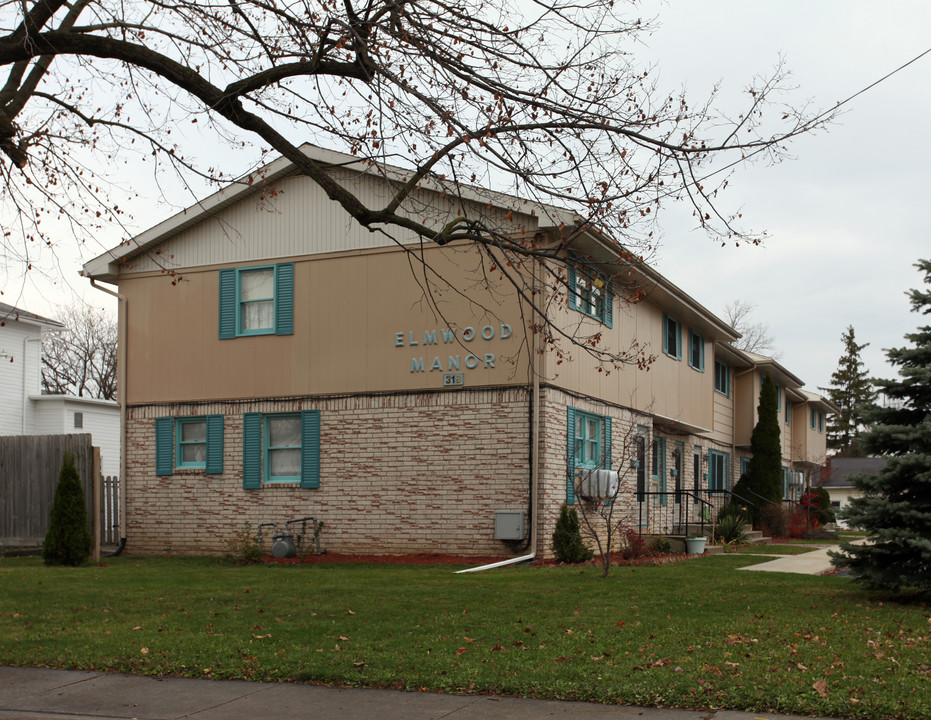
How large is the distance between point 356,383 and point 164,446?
176 inches

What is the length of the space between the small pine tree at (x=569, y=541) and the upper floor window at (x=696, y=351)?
999 cm

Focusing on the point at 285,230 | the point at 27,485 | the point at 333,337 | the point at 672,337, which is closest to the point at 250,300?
the point at 285,230

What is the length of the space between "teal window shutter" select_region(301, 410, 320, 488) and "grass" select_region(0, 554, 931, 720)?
5204 mm

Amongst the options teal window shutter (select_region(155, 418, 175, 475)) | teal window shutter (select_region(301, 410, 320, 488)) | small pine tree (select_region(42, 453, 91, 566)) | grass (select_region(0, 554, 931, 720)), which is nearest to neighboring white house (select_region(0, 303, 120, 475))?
teal window shutter (select_region(155, 418, 175, 475))

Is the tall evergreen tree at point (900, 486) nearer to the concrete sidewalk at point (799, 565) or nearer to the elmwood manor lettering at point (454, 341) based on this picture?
the concrete sidewalk at point (799, 565)

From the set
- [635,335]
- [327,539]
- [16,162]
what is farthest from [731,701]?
[635,335]

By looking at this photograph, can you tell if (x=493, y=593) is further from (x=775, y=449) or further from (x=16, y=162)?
(x=775, y=449)

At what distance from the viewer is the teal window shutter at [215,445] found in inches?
766

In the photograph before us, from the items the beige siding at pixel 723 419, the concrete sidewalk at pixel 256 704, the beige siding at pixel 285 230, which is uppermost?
the beige siding at pixel 285 230

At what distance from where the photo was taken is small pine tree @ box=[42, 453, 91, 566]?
54.0ft

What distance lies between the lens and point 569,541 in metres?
16.2

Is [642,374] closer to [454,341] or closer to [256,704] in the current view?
[454,341]

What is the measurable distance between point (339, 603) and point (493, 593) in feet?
6.07

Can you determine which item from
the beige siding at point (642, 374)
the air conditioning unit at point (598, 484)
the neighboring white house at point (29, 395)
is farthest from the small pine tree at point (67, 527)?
the neighboring white house at point (29, 395)
